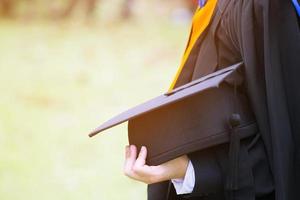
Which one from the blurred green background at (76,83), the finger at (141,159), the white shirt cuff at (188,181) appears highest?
the blurred green background at (76,83)

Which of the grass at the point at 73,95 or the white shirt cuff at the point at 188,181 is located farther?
the grass at the point at 73,95

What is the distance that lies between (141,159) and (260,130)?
194mm

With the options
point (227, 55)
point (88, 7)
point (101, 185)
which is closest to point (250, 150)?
point (227, 55)

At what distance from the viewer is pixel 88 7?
3148 millimetres

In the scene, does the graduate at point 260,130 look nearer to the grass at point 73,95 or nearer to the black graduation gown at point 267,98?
the black graduation gown at point 267,98

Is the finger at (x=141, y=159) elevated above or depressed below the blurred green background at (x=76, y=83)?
below

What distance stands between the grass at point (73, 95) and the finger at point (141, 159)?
147cm

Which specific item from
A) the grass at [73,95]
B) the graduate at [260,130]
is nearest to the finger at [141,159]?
the graduate at [260,130]

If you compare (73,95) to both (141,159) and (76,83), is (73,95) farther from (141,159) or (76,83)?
(141,159)

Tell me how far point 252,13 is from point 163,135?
24 centimetres

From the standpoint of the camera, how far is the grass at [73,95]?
2400 millimetres

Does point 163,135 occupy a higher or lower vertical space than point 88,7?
lower

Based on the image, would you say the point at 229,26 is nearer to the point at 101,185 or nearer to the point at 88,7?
the point at 101,185

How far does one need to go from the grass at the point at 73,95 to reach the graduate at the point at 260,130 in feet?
4.83
